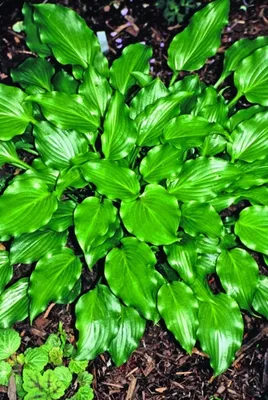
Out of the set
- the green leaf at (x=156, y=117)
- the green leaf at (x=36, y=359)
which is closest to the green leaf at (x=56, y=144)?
the green leaf at (x=156, y=117)

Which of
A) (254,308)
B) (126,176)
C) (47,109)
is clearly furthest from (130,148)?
(254,308)

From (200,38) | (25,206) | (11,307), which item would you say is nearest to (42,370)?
(11,307)

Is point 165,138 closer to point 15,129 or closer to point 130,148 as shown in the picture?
point 130,148

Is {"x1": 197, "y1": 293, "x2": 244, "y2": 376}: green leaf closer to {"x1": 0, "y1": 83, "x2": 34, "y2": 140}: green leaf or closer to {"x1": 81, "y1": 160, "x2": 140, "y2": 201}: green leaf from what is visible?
{"x1": 81, "y1": 160, "x2": 140, "y2": 201}: green leaf

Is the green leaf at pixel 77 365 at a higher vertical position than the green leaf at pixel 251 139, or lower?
lower

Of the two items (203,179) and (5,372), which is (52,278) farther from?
(203,179)

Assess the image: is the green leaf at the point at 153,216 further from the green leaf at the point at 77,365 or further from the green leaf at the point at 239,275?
the green leaf at the point at 77,365
